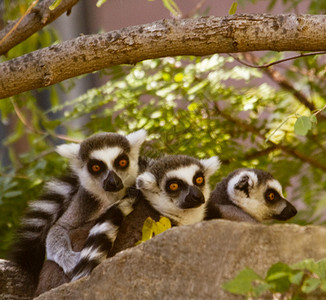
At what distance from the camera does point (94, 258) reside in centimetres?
247

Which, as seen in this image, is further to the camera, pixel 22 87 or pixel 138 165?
pixel 138 165

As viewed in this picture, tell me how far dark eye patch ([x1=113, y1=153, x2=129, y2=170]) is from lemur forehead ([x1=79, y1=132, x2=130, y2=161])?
0.05 m

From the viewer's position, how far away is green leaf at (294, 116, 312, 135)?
2.05m

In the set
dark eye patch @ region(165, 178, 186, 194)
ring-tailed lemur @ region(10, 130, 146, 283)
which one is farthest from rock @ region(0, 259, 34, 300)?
dark eye patch @ region(165, 178, 186, 194)

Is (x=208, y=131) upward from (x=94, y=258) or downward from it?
downward

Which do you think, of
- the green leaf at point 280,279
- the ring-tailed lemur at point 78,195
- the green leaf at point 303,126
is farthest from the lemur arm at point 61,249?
the green leaf at point 280,279

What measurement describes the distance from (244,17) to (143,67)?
193 centimetres

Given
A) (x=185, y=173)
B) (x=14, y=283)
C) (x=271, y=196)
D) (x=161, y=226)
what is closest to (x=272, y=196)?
(x=271, y=196)

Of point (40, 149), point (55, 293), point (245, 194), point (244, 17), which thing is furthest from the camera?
point (40, 149)

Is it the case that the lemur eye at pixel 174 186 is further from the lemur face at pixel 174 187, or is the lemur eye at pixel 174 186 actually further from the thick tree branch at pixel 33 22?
the thick tree branch at pixel 33 22

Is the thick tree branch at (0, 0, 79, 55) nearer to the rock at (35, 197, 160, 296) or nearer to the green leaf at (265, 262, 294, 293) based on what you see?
the rock at (35, 197, 160, 296)

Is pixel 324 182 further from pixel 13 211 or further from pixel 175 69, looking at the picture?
pixel 13 211

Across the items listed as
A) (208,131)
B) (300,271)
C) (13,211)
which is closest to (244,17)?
(300,271)

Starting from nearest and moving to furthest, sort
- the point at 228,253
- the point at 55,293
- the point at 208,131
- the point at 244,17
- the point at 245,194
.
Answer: the point at 228,253 < the point at 55,293 < the point at 244,17 < the point at 245,194 < the point at 208,131
